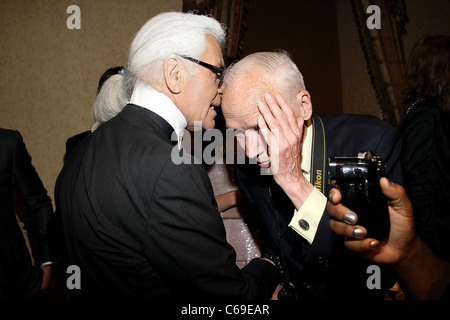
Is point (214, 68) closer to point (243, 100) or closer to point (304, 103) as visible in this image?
point (243, 100)

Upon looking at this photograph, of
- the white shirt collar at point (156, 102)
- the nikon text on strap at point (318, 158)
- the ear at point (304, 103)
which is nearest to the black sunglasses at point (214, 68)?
the white shirt collar at point (156, 102)

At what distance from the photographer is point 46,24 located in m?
2.79

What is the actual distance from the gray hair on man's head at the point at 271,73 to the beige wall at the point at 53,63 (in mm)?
1906

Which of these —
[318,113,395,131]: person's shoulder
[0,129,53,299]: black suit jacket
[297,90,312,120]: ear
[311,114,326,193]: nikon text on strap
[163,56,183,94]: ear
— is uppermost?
[163,56,183,94]: ear

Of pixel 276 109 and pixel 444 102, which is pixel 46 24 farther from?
pixel 444 102

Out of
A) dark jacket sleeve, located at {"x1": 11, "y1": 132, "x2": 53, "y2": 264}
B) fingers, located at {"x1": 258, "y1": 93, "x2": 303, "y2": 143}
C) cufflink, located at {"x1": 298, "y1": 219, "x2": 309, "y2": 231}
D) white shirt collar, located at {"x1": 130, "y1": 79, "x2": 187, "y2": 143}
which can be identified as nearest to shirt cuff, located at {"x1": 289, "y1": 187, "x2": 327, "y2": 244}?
A: cufflink, located at {"x1": 298, "y1": 219, "x2": 309, "y2": 231}

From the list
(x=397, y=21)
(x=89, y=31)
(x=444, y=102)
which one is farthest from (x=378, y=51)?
(x=89, y=31)

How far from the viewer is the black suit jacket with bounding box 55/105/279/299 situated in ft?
3.08

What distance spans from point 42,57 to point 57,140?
2.35 feet

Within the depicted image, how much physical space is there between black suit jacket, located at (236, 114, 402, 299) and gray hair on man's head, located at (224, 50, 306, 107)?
27 cm

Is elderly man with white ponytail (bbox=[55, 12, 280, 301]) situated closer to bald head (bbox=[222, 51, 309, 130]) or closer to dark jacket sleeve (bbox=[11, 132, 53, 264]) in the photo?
bald head (bbox=[222, 51, 309, 130])

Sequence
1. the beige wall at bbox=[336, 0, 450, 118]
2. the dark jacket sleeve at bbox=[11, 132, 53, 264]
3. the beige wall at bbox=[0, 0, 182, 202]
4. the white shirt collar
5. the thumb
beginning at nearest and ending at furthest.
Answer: the thumb, the white shirt collar, the dark jacket sleeve at bbox=[11, 132, 53, 264], the beige wall at bbox=[0, 0, 182, 202], the beige wall at bbox=[336, 0, 450, 118]
